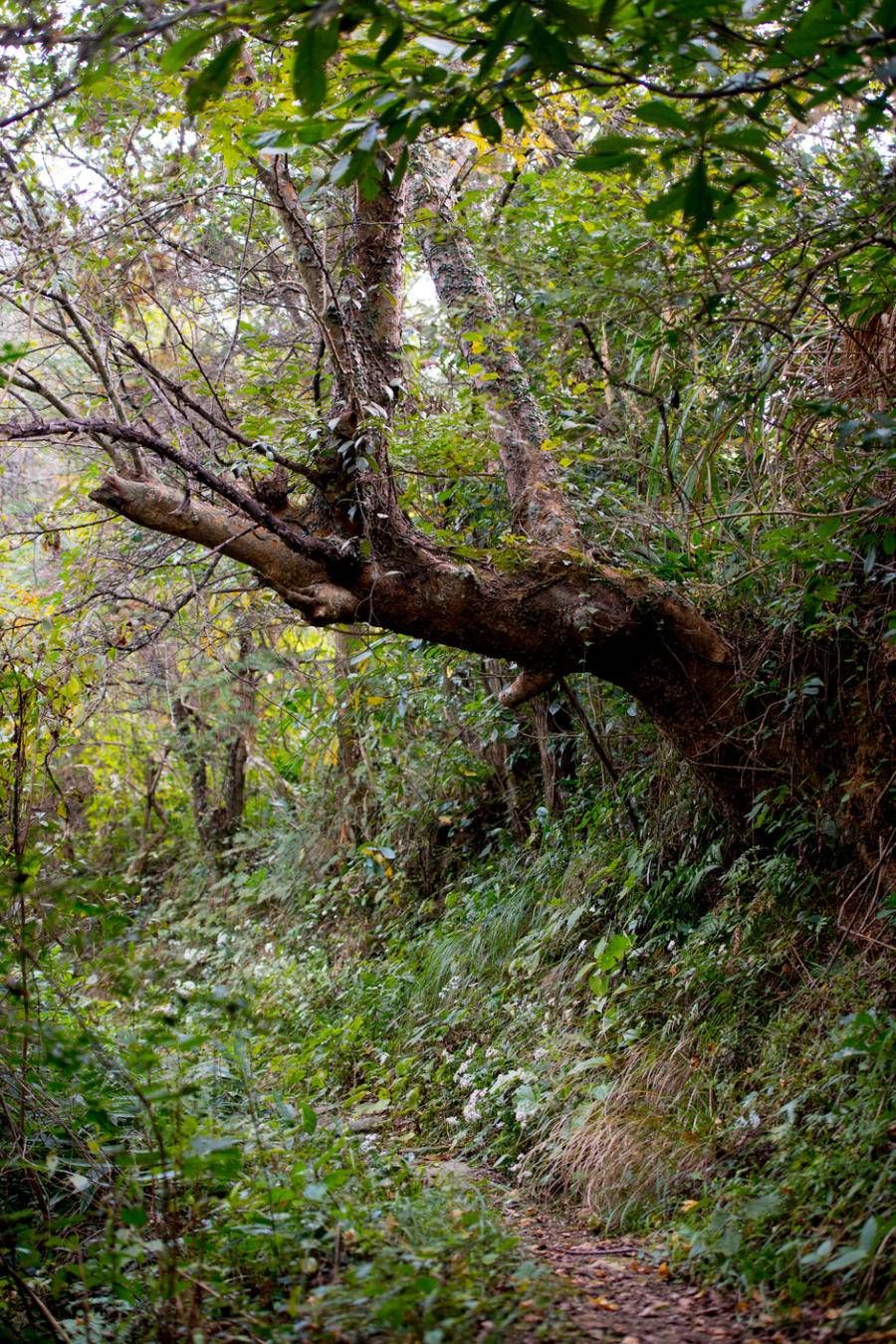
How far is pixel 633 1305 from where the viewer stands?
275 cm

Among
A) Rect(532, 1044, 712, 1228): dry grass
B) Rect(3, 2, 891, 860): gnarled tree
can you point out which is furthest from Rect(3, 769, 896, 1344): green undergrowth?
Rect(3, 2, 891, 860): gnarled tree

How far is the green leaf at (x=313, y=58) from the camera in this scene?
2.03 metres

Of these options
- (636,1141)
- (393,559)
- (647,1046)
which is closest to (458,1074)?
(647,1046)

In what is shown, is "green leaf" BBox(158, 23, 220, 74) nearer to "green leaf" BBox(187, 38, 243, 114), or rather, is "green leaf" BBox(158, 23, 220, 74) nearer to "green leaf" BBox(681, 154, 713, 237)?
"green leaf" BBox(187, 38, 243, 114)

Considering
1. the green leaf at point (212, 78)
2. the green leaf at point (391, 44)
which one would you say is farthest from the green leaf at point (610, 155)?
the green leaf at point (212, 78)

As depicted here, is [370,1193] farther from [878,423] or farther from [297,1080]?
[878,423]

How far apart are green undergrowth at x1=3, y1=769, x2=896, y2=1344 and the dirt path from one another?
80 millimetres

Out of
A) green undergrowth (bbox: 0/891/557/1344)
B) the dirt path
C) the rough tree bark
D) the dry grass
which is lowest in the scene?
the dirt path

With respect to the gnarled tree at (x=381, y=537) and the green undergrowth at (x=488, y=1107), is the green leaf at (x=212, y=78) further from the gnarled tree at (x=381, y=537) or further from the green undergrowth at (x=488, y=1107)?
the green undergrowth at (x=488, y=1107)

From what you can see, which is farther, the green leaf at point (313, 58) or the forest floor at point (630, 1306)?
the forest floor at point (630, 1306)

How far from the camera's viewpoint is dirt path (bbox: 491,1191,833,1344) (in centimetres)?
246

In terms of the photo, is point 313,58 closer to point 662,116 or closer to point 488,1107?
point 662,116

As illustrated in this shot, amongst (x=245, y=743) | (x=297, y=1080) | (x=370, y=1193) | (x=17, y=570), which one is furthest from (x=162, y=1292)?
(x=17, y=570)

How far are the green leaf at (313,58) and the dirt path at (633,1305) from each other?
265 cm
